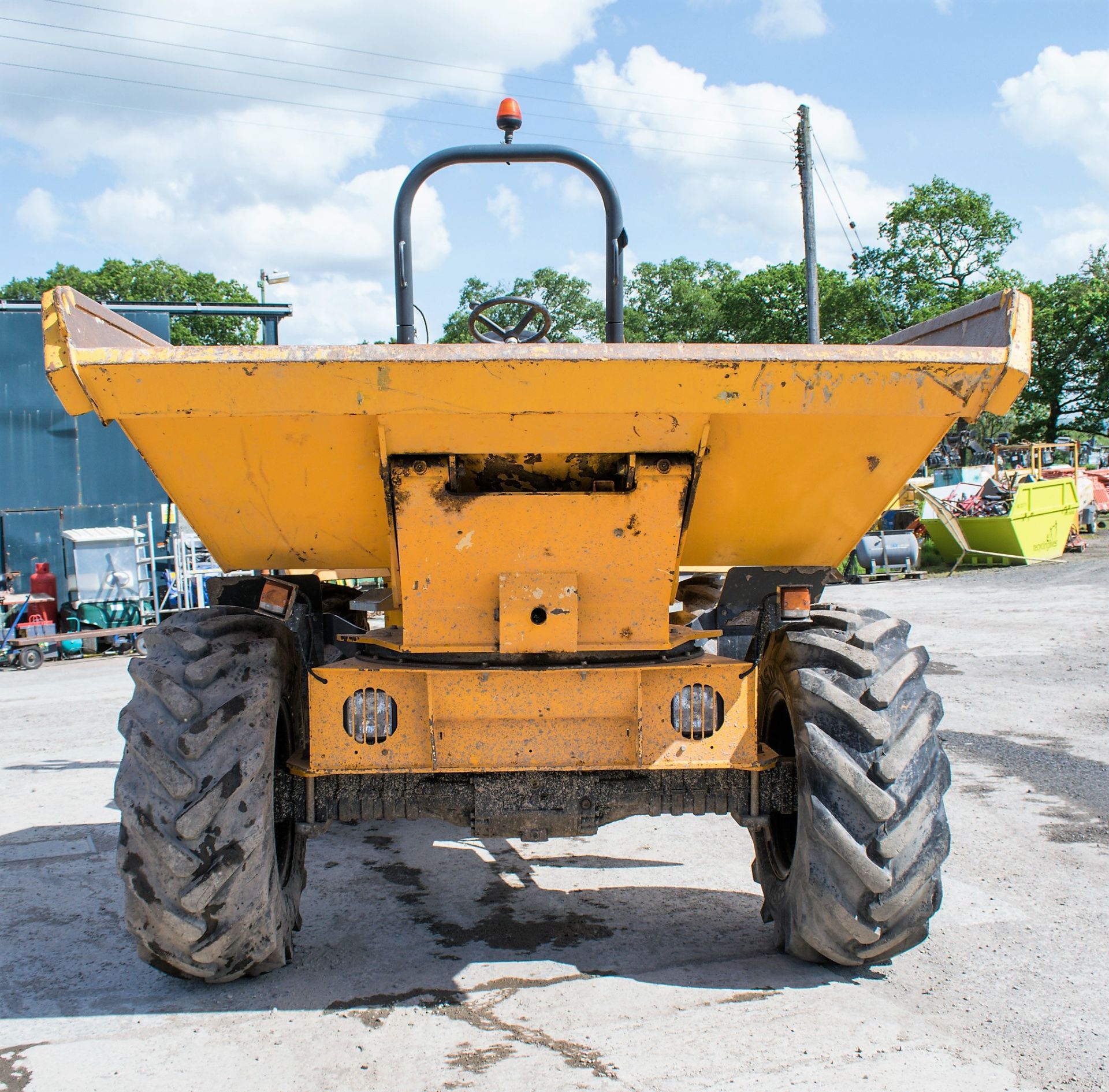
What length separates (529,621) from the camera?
2971 mm

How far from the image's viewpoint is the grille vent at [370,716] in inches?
121

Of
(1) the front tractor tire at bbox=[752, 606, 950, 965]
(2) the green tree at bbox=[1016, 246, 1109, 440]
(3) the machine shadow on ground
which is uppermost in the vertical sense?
(2) the green tree at bbox=[1016, 246, 1109, 440]

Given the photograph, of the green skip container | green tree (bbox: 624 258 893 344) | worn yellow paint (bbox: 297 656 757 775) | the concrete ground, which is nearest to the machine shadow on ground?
the concrete ground

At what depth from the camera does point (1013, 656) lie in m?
10.0

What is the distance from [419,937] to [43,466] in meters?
12.7

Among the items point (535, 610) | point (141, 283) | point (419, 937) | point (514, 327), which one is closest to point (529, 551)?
point (535, 610)

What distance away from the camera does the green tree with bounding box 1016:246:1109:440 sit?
3603cm

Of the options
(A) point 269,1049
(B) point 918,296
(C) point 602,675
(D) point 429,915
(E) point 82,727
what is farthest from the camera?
(B) point 918,296

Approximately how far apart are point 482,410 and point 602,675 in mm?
893

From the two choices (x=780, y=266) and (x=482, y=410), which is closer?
(x=482, y=410)

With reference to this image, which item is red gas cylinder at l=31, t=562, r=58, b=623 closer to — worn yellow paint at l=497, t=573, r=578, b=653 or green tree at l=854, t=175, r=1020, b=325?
worn yellow paint at l=497, t=573, r=578, b=653

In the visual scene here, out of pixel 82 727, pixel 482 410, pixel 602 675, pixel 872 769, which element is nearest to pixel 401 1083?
pixel 602 675

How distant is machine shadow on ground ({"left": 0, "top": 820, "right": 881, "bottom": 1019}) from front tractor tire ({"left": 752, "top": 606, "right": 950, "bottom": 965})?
300mm

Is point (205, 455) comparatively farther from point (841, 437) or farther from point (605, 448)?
point (841, 437)
